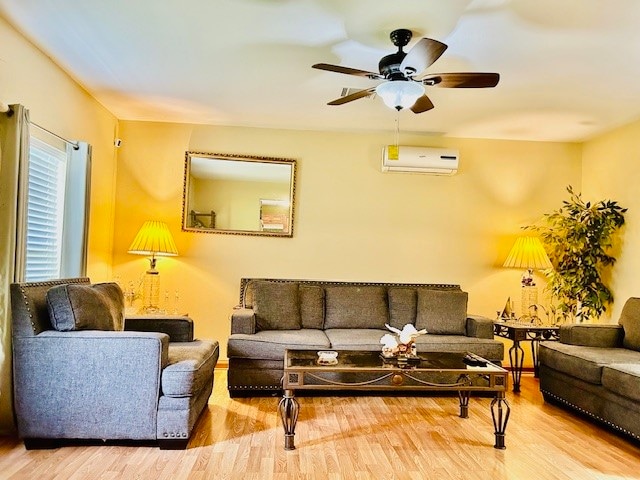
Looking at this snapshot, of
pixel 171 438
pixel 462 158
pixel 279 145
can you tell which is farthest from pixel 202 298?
pixel 462 158

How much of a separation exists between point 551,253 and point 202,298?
146 inches

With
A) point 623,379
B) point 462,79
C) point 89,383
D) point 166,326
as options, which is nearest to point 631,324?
point 623,379

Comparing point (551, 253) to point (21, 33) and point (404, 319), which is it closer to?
point (404, 319)

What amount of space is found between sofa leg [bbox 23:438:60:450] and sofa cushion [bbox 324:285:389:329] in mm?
2363

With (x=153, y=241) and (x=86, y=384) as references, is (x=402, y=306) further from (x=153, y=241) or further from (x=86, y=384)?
(x=86, y=384)

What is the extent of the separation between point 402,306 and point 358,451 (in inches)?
75.0

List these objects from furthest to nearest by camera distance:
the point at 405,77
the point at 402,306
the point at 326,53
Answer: the point at 402,306, the point at 326,53, the point at 405,77

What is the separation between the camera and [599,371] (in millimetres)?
3229

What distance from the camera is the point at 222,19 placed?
105 inches

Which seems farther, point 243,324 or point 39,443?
point 243,324

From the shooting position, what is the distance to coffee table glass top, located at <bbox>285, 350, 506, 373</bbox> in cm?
287

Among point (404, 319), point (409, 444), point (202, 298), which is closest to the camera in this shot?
point (409, 444)

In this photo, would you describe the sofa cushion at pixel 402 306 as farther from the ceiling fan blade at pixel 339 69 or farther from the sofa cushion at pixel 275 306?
the ceiling fan blade at pixel 339 69

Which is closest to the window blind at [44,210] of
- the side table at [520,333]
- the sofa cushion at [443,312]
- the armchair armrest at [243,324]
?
the armchair armrest at [243,324]
